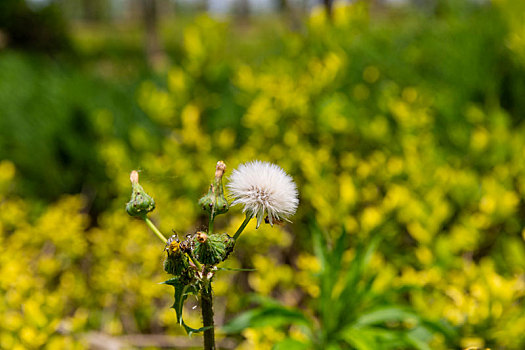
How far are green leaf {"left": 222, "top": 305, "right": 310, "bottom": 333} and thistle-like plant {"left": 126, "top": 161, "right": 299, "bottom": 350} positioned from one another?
2.32ft

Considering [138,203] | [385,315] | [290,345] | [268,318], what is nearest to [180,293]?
[138,203]

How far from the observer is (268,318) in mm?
1365

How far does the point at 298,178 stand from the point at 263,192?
1638 millimetres

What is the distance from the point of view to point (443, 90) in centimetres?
240

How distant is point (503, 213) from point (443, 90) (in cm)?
89

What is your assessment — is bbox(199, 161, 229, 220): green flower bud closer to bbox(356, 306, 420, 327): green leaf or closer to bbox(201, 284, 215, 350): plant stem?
bbox(201, 284, 215, 350): plant stem

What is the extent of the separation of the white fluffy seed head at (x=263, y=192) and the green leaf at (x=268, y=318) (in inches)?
29.9

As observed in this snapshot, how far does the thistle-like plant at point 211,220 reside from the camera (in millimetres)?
605

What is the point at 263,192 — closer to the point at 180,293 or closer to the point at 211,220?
the point at 211,220

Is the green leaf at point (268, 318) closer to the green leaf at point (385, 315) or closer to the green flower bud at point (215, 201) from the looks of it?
the green leaf at point (385, 315)

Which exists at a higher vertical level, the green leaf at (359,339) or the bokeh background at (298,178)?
the bokeh background at (298,178)

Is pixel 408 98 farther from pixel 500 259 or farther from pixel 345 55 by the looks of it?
pixel 500 259

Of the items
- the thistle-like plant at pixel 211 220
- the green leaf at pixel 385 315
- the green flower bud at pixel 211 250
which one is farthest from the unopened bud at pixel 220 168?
the green leaf at pixel 385 315

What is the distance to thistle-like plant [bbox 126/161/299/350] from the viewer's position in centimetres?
61
